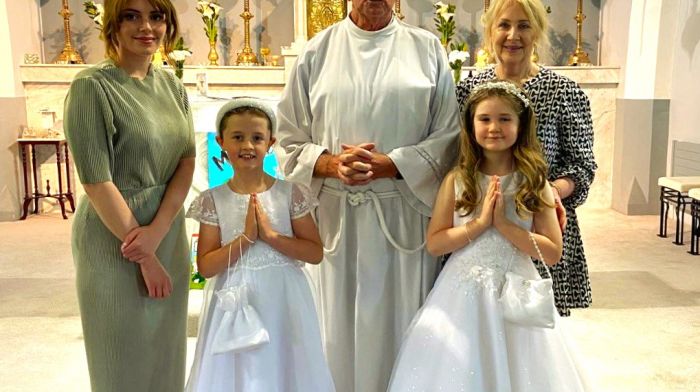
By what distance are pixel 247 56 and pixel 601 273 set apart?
4.47 m

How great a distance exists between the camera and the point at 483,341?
6.93 ft

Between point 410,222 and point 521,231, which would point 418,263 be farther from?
point 521,231

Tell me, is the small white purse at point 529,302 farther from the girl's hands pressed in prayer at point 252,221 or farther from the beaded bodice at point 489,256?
the girl's hands pressed in prayer at point 252,221

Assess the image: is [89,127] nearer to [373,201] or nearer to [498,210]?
[373,201]

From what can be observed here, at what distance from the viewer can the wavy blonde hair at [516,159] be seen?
2104 mm

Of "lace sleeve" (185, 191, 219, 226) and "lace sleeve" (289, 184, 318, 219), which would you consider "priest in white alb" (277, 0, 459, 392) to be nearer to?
"lace sleeve" (289, 184, 318, 219)

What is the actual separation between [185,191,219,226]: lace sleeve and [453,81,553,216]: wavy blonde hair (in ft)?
2.37

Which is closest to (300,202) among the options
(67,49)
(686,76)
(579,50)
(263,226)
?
(263,226)

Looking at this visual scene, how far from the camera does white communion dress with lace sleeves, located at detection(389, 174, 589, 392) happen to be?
2084 mm

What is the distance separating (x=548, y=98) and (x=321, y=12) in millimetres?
5821

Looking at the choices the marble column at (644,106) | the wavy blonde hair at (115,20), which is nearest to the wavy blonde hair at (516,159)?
the wavy blonde hair at (115,20)

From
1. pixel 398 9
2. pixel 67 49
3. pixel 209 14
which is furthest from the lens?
pixel 398 9

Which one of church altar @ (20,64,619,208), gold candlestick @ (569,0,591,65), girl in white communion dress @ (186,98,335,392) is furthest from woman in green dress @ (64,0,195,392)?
gold candlestick @ (569,0,591,65)

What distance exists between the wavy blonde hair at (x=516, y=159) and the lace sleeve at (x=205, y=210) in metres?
0.72
